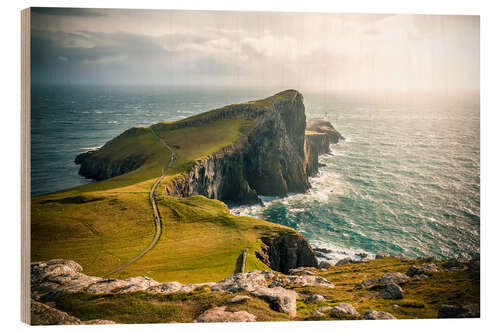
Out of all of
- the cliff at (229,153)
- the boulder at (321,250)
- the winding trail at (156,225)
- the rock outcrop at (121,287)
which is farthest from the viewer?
the cliff at (229,153)

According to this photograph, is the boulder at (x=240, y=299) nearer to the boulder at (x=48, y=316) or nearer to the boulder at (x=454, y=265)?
the boulder at (x=48, y=316)

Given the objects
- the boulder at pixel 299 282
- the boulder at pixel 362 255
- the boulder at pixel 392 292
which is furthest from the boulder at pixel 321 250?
the boulder at pixel 392 292

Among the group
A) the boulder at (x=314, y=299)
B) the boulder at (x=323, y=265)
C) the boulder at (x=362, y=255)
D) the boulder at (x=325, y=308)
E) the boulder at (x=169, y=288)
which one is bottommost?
the boulder at (x=362, y=255)

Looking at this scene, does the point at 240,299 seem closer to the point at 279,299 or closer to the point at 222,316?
the point at 222,316

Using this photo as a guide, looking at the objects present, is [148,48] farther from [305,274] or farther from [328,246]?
[328,246]

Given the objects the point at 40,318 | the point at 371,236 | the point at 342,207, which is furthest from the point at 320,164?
the point at 40,318

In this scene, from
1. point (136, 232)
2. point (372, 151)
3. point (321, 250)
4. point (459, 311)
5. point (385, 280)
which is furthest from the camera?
point (321, 250)

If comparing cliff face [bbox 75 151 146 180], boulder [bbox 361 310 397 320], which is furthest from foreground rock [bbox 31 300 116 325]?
cliff face [bbox 75 151 146 180]

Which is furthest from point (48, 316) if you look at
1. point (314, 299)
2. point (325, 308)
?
point (325, 308)
